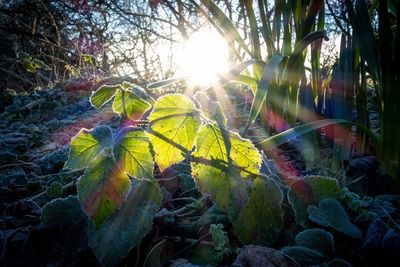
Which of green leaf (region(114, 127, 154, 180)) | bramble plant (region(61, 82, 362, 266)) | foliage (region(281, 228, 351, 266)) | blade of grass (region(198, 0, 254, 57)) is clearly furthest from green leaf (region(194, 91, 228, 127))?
blade of grass (region(198, 0, 254, 57))

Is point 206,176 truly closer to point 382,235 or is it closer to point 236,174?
point 236,174

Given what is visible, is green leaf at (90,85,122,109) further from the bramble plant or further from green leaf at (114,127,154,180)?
green leaf at (114,127,154,180)

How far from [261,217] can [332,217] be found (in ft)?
0.41

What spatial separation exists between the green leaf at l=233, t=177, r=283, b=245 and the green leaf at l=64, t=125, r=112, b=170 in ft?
0.76

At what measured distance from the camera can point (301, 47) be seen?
40.2 inches

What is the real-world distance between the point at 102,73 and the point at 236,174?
3.63 meters

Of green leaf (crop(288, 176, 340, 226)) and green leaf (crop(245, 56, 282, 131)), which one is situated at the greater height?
green leaf (crop(245, 56, 282, 131))

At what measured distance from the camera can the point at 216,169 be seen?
532 mm

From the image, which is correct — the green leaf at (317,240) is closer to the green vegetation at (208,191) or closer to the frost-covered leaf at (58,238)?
the green vegetation at (208,191)

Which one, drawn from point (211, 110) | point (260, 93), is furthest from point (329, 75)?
point (211, 110)

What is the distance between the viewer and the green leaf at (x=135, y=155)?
470 millimetres

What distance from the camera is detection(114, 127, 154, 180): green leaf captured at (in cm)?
47

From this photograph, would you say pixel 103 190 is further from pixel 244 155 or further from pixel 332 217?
pixel 332 217

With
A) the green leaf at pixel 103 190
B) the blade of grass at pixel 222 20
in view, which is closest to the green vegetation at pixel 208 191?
the green leaf at pixel 103 190
